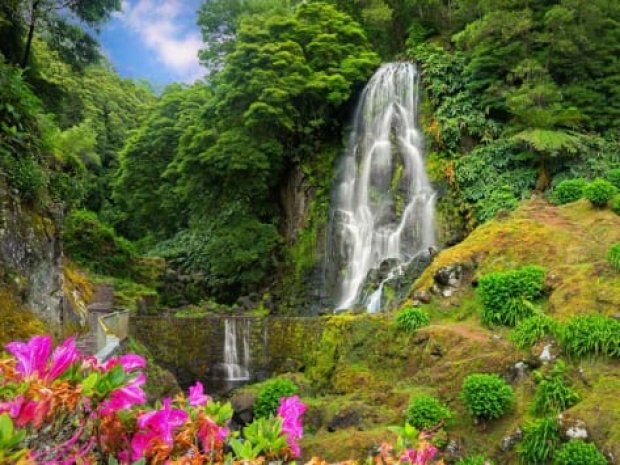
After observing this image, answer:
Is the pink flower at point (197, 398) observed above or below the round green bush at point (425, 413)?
above

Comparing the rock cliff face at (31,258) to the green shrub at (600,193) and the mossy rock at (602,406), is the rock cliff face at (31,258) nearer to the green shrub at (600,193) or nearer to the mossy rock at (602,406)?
the mossy rock at (602,406)

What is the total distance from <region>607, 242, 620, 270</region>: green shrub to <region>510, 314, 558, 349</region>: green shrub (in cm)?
148

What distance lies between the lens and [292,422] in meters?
1.69

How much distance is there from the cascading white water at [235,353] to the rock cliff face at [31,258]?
155 inches

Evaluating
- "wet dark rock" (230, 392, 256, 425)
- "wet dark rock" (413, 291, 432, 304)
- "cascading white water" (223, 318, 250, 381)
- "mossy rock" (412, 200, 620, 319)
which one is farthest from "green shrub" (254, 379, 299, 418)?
"cascading white water" (223, 318, 250, 381)

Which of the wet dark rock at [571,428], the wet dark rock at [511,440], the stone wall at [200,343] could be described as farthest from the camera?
the stone wall at [200,343]

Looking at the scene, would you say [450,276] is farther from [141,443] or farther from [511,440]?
[141,443]

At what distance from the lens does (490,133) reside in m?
17.6

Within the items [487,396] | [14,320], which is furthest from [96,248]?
[487,396]

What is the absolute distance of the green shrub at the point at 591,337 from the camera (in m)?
6.92

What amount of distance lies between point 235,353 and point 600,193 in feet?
28.6

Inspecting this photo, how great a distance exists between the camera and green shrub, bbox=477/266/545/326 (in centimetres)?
848

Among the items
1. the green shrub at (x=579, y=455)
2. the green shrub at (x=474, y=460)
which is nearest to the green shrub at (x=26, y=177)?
the green shrub at (x=474, y=460)

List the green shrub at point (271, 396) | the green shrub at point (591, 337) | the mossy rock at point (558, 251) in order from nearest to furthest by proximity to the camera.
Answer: the green shrub at point (591, 337) < the mossy rock at point (558, 251) < the green shrub at point (271, 396)
